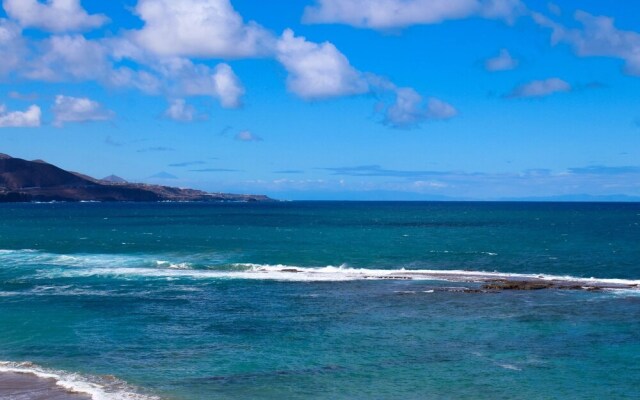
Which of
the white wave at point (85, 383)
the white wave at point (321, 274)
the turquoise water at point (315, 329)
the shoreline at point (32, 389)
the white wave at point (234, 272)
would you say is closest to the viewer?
the shoreline at point (32, 389)

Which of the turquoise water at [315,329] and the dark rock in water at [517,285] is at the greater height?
the dark rock in water at [517,285]

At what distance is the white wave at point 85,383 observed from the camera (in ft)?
98.0

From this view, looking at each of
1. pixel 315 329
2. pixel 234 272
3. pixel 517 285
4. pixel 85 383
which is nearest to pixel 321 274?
pixel 234 272

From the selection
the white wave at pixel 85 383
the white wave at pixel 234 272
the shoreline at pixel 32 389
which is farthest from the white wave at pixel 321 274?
the shoreline at pixel 32 389

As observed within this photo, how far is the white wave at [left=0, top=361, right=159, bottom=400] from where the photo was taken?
29.9 metres

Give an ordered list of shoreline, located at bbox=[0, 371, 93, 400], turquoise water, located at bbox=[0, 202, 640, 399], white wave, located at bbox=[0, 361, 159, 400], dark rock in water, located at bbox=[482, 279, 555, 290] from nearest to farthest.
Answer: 1. shoreline, located at bbox=[0, 371, 93, 400]
2. white wave, located at bbox=[0, 361, 159, 400]
3. turquoise water, located at bbox=[0, 202, 640, 399]
4. dark rock in water, located at bbox=[482, 279, 555, 290]

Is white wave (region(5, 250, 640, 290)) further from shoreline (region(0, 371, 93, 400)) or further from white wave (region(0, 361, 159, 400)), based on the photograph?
shoreline (region(0, 371, 93, 400))

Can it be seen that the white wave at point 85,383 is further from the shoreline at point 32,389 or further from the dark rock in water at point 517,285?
the dark rock in water at point 517,285

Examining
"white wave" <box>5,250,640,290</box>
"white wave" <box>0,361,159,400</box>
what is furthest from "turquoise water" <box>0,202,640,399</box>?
"white wave" <box>5,250,640,290</box>

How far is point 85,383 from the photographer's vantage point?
3183 cm

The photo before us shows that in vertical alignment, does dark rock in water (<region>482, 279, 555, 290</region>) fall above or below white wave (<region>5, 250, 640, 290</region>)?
above

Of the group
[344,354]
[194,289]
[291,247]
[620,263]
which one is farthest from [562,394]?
[291,247]

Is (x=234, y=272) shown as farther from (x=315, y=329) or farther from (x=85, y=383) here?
(x=85, y=383)

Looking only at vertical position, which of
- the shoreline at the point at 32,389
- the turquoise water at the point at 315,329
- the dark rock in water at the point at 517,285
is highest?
the dark rock in water at the point at 517,285
